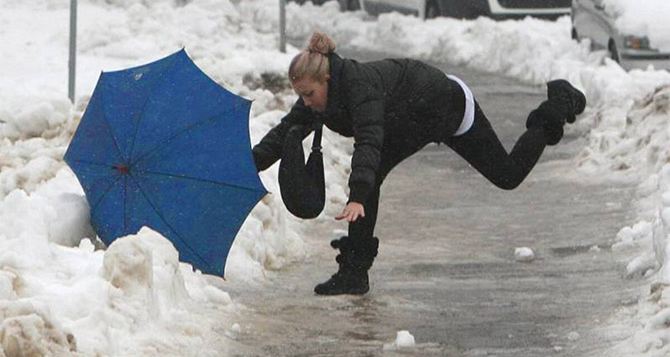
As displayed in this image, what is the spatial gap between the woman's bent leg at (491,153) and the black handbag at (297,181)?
2.80ft

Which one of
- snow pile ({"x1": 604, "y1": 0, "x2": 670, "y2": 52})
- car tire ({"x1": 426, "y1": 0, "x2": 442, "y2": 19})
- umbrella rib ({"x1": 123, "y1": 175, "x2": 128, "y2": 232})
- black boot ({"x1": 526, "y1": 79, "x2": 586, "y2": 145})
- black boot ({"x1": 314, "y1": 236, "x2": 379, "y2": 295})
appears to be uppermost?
black boot ({"x1": 526, "y1": 79, "x2": 586, "y2": 145})

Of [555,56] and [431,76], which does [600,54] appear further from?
[431,76]

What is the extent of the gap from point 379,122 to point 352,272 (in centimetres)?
101

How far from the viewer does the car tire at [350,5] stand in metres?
31.0

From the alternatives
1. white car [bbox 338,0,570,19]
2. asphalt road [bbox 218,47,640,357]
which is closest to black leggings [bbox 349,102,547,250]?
asphalt road [bbox 218,47,640,357]

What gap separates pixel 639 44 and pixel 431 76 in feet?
33.7

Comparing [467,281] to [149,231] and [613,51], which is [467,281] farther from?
[613,51]

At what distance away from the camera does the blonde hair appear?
335 inches

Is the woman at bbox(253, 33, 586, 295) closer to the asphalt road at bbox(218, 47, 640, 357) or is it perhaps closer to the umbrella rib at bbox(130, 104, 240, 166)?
the umbrella rib at bbox(130, 104, 240, 166)

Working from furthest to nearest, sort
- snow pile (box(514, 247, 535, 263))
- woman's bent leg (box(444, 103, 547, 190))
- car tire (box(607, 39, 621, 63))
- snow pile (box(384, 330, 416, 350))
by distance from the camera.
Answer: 1. car tire (box(607, 39, 621, 63))
2. snow pile (box(514, 247, 535, 263))
3. woman's bent leg (box(444, 103, 547, 190))
4. snow pile (box(384, 330, 416, 350))

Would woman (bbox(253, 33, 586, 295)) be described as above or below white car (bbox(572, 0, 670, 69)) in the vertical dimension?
above

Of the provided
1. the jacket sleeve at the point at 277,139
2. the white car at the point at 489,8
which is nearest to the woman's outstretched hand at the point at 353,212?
the jacket sleeve at the point at 277,139

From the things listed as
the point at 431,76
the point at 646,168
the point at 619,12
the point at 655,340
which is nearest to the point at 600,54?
the point at 619,12

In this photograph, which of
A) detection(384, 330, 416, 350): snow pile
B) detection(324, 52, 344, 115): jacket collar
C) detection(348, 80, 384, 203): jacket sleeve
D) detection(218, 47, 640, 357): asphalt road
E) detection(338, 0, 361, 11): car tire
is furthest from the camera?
detection(338, 0, 361, 11): car tire
